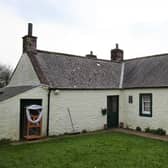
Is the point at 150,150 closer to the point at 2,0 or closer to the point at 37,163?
the point at 37,163

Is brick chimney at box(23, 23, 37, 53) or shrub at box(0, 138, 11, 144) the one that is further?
brick chimney at box(23, 23, 37, 53)

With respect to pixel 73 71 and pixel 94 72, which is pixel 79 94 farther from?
pixel 94 72

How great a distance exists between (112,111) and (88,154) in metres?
7.66

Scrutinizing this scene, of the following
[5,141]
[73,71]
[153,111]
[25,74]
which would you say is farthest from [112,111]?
[5,141]

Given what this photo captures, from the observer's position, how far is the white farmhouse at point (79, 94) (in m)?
12.0

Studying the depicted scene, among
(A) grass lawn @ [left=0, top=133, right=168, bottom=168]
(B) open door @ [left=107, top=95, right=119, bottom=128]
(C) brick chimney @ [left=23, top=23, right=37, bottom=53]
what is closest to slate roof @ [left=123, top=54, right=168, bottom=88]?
(B) open door @ [left=107, top=95, right=119, bottom=128]

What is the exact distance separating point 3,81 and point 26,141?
26.8m

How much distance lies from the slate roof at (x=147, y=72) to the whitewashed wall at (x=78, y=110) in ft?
6.14

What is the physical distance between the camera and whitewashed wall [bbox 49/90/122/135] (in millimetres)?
12984

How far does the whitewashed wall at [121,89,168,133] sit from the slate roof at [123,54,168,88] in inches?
19.1

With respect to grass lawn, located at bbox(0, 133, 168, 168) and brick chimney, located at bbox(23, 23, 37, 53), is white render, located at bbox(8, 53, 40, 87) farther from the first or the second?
grass lawn, located at bbox(0, 133, 168, 168)

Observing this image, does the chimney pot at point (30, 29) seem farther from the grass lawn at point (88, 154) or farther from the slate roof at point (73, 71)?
the grass lawn at point (88, 154)


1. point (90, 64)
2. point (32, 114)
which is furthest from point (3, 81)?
point (32, 114)

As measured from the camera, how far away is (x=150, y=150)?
9.21 meters
